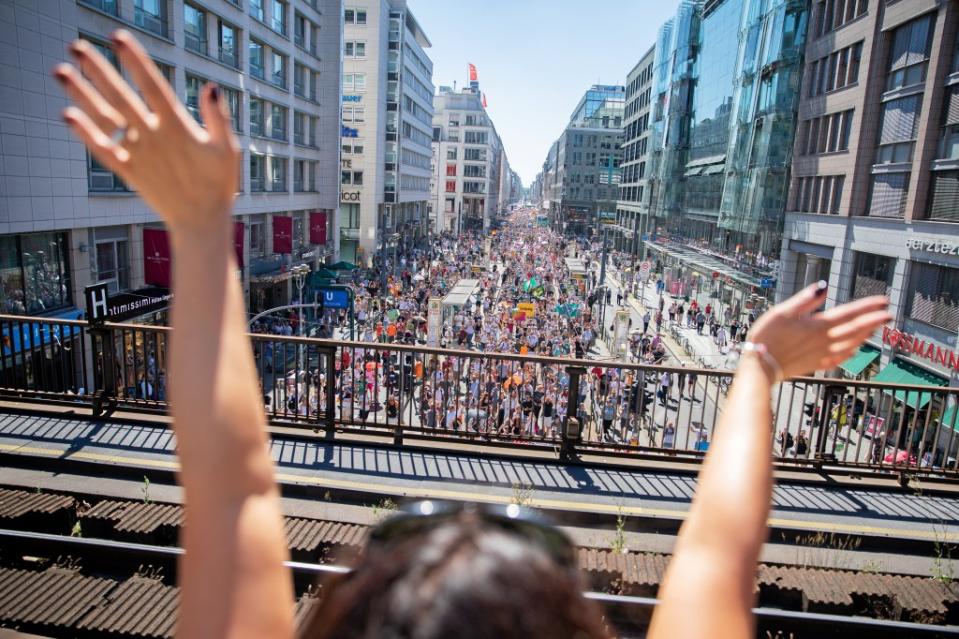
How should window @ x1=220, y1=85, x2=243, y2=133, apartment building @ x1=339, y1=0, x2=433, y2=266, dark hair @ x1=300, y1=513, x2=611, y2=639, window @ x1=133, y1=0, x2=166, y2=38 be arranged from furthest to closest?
1. apartment building @ x1=339, y1=0, x2=433, y2=266
2. window @ x1=220, y1=85, x2=243, y2=133
3. window @ x1=133, y1=0, x2=166, y2=38
4. dark hair @ x1=300, y1=513, x2=611, y2=639

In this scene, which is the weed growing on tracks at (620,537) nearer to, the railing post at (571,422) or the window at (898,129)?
the railing post at (571,422)

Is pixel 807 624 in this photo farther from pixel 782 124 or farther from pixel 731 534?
pixel 782 124

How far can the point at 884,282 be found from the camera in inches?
1037

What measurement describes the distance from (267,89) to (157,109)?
41.5 m

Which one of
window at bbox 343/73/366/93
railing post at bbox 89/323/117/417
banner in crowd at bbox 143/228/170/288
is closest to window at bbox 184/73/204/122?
banner in crowd at bbox 143/228/170/288

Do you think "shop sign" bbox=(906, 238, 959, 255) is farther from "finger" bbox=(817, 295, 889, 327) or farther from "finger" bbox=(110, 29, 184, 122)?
"finger" bbox=(110, 29, 184, 122)

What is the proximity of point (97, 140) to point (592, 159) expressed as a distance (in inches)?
5799

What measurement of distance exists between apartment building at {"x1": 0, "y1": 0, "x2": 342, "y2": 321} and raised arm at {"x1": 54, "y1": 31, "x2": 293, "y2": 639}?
22194 mm

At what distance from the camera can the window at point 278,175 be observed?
4000 centimetres

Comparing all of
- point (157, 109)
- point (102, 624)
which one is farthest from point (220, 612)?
point (102, 624)

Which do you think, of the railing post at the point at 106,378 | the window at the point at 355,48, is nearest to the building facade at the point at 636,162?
the window at the point at 355,48

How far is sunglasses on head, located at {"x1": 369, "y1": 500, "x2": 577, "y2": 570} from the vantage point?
2.86 feet

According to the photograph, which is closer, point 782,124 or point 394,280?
point 782,124

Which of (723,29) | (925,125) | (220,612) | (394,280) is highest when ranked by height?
(723,29)
